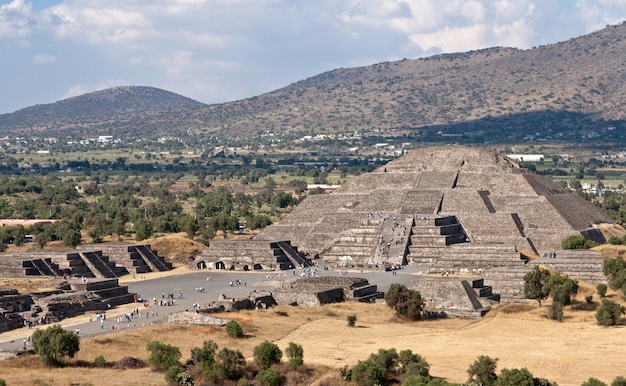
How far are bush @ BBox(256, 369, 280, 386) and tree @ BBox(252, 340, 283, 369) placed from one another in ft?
6.01

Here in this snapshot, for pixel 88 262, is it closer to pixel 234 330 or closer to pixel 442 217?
pixel 234 330

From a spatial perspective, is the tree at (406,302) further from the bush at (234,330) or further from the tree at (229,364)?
the tree at (229,364)

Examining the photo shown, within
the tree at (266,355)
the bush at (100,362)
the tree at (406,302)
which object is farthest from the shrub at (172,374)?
the tree at (406,302)

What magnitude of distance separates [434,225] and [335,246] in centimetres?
828

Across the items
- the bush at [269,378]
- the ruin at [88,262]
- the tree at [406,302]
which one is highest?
the ruin at [88,262]

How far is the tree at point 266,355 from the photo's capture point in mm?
52219

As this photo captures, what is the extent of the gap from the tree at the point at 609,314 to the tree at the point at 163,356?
2503 cm

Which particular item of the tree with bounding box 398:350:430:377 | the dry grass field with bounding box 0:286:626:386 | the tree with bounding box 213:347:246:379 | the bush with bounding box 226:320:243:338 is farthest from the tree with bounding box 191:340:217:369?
the tree with bounding box 398:350:430:377

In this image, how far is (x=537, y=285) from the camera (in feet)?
235

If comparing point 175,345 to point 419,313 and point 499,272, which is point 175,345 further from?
point 499,272

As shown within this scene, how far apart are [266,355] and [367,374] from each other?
206 inches

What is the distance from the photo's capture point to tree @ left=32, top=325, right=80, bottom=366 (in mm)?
52312

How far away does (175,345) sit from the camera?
57.1 meters

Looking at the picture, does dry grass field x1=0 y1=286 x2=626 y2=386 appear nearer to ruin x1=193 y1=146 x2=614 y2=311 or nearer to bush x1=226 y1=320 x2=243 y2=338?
bush x1=226 y1=320 x2=243 y2=338
